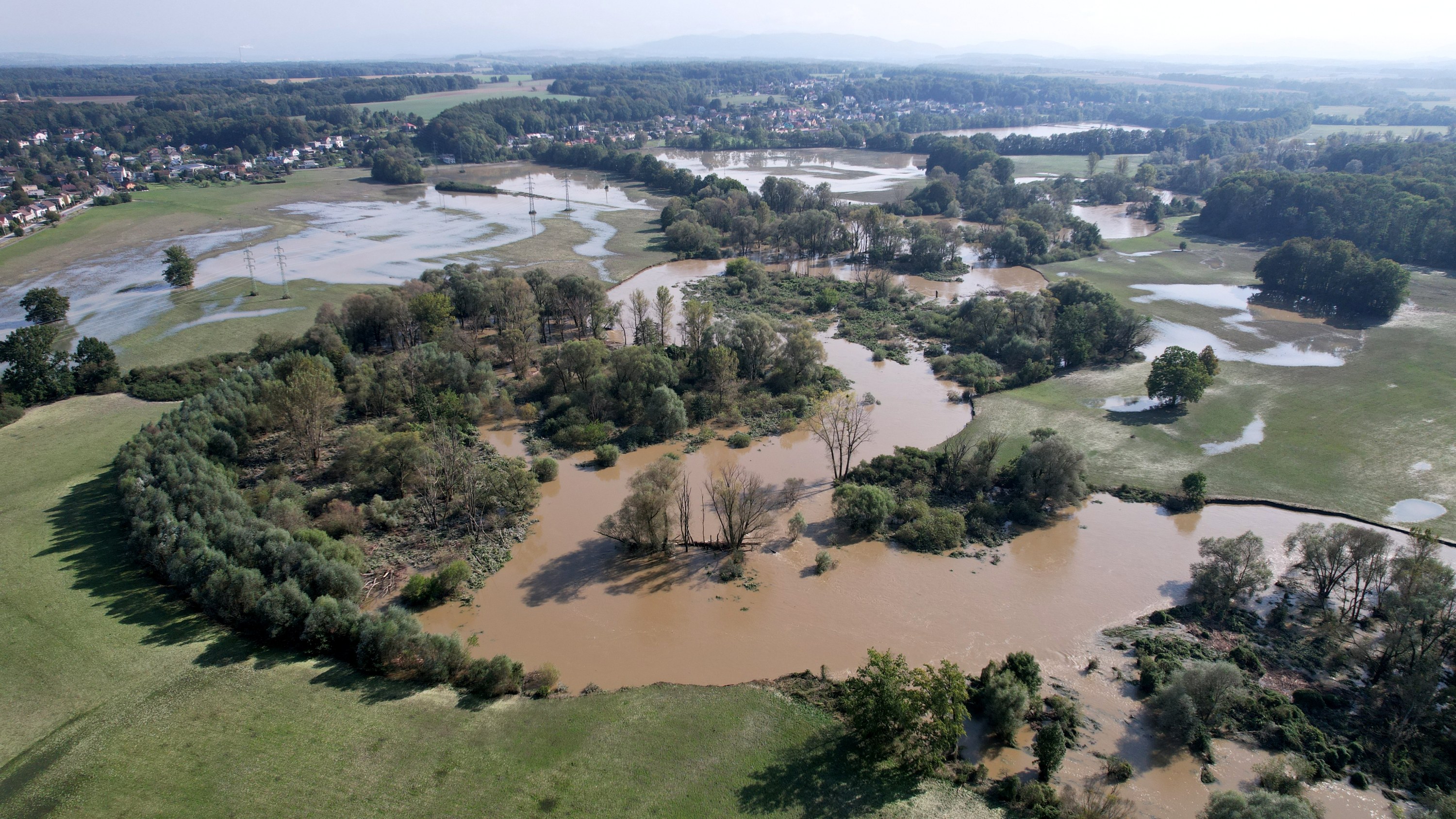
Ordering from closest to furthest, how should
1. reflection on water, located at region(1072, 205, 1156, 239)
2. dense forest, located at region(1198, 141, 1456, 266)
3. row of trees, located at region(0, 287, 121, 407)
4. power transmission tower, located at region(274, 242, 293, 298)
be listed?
row of trees, located at region(0, 287, 121, 407) → power transmission tower, located at region(274, 242, 293, 298) → dense forest, located at region(1198, 141, 1456, 266) → reflection on water, located at region(1072, 205, 1156, 239)

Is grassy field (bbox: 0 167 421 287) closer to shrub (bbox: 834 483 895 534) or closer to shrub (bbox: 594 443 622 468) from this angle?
shrub (bbox: 594 443 622 468)

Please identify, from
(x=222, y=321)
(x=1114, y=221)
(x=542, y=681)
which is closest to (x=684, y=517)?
(x=542, y=681)

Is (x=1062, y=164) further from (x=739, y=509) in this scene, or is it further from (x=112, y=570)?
(x=112, y=570)

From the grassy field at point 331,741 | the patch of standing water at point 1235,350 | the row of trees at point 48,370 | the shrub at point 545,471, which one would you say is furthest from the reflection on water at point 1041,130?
the grassy field at point 331,741

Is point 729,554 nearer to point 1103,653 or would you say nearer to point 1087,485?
point 1103,653

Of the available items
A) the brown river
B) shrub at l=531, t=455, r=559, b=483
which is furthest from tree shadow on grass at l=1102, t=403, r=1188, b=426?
shrub at l=531, t=455, r=559, b=483

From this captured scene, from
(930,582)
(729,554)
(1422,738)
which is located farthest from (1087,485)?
(729,554)

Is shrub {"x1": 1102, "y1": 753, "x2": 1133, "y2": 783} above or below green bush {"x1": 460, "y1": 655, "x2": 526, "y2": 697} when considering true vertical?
below
